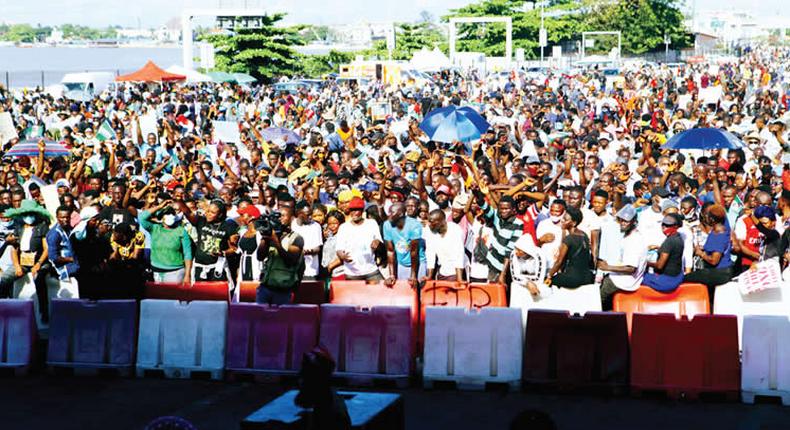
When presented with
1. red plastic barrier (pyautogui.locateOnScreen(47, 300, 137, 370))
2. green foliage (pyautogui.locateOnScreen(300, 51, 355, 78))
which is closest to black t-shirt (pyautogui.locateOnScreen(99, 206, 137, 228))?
red plastic barrier (pyautogui.locateOnScreen(47, 300, 137, 370))

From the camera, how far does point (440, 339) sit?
1065cm

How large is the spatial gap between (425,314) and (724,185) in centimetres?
509

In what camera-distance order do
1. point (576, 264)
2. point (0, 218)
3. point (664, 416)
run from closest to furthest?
point (664, 416)
point (576, 264)
point (0, 218)

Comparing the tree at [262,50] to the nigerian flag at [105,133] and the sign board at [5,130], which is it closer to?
the nigerian flag at [105,133]

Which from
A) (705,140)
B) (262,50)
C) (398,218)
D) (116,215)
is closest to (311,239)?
(398,218)

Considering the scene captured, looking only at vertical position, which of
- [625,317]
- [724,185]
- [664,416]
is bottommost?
[664,416]

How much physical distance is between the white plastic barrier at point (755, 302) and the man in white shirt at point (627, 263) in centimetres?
79

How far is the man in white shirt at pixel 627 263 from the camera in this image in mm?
10961

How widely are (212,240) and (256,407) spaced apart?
2720 mm

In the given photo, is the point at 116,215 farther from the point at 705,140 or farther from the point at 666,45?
the point at 666,45

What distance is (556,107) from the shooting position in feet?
104

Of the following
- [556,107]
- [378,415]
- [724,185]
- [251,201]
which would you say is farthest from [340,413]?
[556,107]

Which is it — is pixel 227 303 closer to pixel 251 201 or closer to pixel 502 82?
pixel 251 201

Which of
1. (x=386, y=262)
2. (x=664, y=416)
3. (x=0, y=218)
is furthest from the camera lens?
(x=0, y=218)
